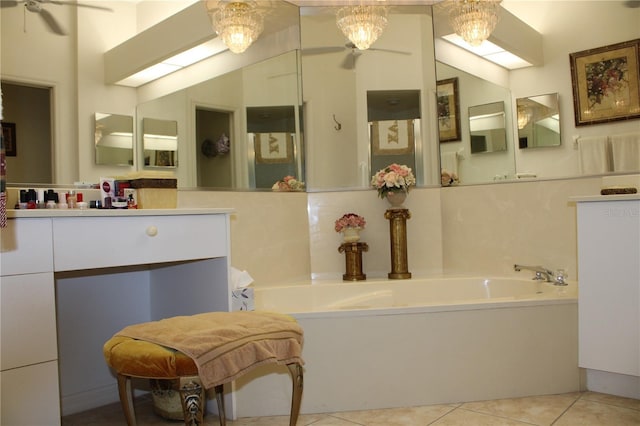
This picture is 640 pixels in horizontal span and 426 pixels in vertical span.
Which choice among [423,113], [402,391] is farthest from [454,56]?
[402,391]

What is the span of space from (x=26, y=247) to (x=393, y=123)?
2.56 meters

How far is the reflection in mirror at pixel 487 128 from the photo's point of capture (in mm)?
3357

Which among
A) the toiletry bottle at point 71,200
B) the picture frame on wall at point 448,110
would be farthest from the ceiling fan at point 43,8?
the picture frame on wall at point 448,110

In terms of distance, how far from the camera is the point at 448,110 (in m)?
3.55

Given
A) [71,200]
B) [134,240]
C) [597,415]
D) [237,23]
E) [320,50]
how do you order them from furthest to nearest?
[320,50] < [237,23] < [597,415] < [71,200] < [134,240]

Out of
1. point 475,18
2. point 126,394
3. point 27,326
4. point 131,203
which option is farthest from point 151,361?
point 475,18

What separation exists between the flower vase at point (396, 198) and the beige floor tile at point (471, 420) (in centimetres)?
145

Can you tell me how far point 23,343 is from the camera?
1.50 metres

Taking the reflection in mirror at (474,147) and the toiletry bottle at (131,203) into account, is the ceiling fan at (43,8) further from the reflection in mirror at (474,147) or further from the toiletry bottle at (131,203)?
the reflection in mirror at (474,147)

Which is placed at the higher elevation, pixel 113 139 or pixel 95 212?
pixel 113 139

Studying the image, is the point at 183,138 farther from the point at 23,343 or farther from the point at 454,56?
the point at 454,56

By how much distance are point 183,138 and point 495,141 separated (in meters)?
1.93

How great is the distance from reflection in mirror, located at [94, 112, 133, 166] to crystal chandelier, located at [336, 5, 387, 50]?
5.39ft

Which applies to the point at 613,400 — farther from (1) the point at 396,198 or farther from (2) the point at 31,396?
(2) the point at 31,396
